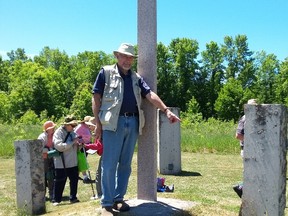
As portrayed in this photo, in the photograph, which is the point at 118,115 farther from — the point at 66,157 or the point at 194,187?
the point at 194,187

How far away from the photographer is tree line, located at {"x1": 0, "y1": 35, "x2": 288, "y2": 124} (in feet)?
182

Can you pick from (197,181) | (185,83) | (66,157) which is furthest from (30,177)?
(185,83)

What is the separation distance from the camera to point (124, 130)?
536 cm

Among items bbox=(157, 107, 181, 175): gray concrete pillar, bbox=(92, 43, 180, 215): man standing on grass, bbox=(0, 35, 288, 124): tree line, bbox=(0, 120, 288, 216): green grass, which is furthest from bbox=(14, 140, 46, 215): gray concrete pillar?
bbox=(0, 35, 288, 124): tree line

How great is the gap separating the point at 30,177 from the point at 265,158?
3755mm

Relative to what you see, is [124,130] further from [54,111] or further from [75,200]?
[54,111]

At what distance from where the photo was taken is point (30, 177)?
7.16 metres

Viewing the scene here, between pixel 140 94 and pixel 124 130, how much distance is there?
49 cm

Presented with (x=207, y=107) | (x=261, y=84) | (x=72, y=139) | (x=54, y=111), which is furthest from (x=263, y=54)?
(x=72, y=139)

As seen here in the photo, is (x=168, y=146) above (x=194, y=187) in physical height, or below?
above

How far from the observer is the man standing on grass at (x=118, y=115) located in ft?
17.2

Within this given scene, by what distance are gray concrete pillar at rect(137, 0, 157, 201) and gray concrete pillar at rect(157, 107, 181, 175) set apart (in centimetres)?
551

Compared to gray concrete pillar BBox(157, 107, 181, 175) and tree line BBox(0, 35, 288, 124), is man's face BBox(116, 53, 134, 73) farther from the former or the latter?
tree line BBox(0, 35, 288, 124)

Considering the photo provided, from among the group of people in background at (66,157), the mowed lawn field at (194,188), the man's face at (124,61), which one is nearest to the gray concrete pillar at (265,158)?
the mowed lawn field at (194,188)
